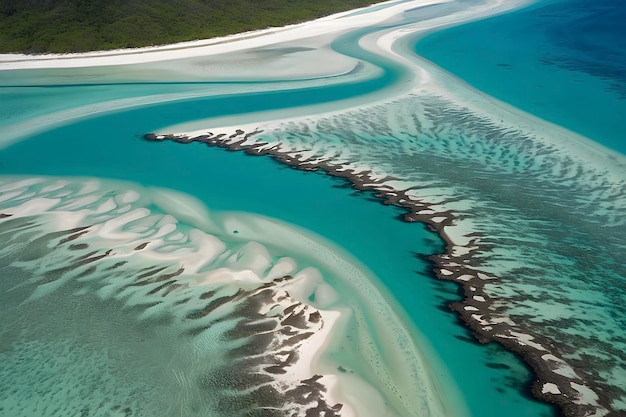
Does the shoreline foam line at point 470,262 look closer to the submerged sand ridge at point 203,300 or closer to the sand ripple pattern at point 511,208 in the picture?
the sand ripple pattern at point 511,208

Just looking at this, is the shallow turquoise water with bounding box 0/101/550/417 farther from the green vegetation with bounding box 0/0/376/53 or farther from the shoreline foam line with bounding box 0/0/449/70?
the green vegetation with bounding box 0/0/376/53

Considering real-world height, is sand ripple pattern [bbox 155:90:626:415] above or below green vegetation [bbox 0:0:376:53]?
below

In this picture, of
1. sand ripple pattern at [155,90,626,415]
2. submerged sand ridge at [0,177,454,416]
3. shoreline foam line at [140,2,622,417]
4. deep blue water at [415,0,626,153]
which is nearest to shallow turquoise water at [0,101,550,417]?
shoreline foam line at [140,2,622,417]

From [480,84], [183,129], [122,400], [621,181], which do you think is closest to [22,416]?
[122,400]

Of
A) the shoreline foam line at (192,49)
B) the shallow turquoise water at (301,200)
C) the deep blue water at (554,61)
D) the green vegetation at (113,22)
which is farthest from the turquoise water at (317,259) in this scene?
the green vegetation at (113,22)

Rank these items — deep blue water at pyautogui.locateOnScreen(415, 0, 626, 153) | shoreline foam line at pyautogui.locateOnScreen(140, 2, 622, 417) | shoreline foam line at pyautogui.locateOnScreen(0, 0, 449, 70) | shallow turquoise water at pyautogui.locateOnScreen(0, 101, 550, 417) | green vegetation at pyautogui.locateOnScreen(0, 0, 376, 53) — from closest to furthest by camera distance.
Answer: shoreline foam line at pyautogui.locateOnScreen(140, 2, 622, 417)
shallow turquoise water at pyautogui.locateOnScreen(0, 101, 550, 417)
deep blue water at pyautogui.locateOnScreen(415, 0, 626, 153)
shoreline foam line at pyautogui.locateOnScreen(0, 0, 449, 70)
green vegetation at pyautogui.locateOnScreen(0, 0, 376, 53)

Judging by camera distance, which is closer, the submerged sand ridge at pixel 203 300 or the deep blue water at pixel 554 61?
the submerged sand ridge at pixel 203 300
